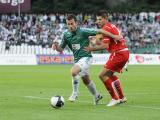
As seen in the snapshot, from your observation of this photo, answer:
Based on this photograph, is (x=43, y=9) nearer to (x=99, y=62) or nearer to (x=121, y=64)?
(x=99, y=62)

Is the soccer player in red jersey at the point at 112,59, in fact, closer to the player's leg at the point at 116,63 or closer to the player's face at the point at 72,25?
the player's leg at the point at 116,63

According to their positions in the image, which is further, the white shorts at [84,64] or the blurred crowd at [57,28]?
the blurred crowd at [57,28]

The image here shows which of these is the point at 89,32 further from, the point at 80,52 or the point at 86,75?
the point at 86,75

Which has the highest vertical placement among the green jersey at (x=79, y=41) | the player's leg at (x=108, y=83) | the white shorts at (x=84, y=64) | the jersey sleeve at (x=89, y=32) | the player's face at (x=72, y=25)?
the player's face at (x=72, y=25)

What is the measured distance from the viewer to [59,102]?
575 inches

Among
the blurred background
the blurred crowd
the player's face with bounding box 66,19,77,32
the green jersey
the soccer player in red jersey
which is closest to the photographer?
the soccer player in red jersey

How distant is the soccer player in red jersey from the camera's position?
15.9 metres

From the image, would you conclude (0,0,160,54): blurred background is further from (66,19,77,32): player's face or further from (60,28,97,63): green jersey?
(66,19,77,32): player's face

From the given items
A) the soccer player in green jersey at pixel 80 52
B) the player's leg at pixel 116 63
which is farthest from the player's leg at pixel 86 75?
the player's leg at pixel 116 63

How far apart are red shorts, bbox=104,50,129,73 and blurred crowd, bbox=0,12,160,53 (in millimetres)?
31916

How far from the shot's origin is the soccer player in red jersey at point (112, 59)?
15.9 meters

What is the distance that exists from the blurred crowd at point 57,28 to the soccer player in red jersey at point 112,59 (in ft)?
105

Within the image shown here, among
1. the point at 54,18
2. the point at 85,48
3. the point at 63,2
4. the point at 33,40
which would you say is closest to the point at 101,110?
the point at 85,48

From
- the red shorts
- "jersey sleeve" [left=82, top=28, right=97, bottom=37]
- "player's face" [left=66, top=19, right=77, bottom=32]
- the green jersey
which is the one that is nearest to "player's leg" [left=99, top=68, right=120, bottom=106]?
the red shorts
